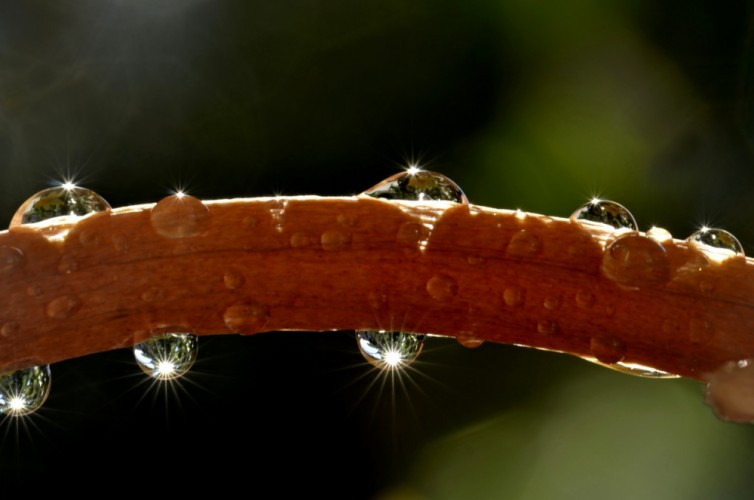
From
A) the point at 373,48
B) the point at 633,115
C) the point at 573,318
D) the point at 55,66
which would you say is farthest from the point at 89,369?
the point at 573,318

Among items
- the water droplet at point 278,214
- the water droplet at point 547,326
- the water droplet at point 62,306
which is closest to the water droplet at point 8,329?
the water droplet at point 62,306

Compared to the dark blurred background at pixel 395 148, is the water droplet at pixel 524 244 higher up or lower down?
lower down

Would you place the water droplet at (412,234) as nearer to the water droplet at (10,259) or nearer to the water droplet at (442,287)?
the water droplet at (442,287)

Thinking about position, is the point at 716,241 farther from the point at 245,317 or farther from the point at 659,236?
the point at 245,317

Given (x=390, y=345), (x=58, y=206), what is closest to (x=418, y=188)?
(x=390, y=345)

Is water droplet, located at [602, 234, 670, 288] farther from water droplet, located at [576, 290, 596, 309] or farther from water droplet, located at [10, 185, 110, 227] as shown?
water droplet, located at [10, 185, 110, 227]

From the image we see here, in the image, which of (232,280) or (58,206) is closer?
(232,280)
